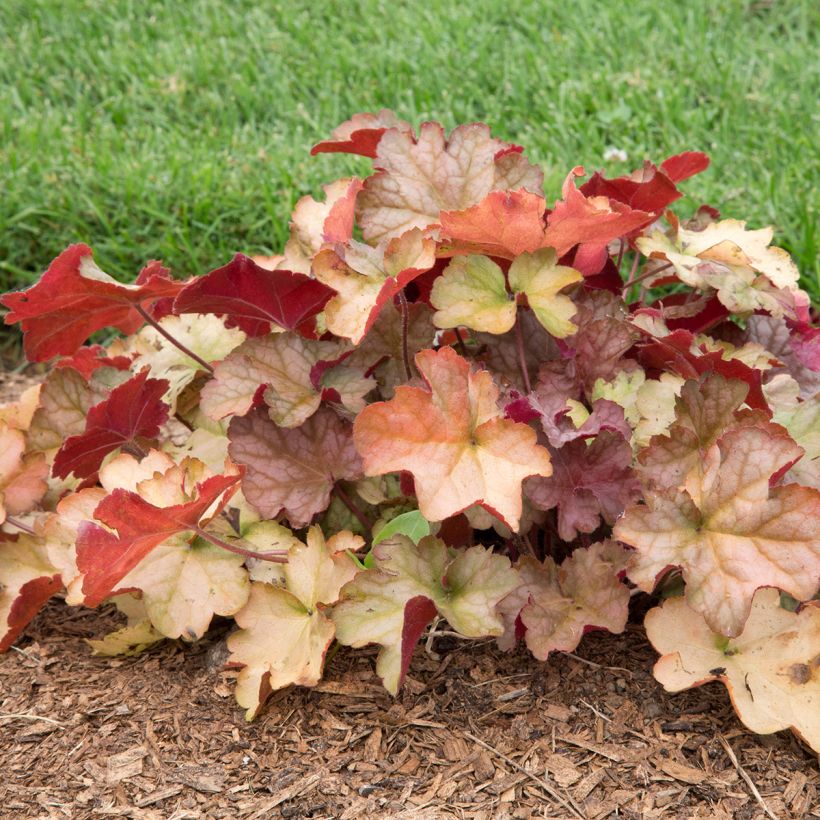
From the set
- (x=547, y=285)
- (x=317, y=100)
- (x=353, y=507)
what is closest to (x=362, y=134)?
(x=547, y=285)

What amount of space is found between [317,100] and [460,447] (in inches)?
110

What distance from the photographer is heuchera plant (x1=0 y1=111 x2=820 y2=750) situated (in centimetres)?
138

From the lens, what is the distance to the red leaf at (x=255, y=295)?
1.56 meters

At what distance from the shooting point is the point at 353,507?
173 centimetres

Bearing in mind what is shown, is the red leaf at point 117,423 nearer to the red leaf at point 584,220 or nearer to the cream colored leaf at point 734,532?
the red leaf at point 584,220

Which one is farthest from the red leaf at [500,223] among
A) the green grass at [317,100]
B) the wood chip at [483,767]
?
the green grass at [317,100]

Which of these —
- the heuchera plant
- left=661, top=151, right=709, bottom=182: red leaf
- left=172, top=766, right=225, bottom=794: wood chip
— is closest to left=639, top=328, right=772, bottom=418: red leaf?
the heuchera plant

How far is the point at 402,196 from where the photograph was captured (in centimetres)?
168

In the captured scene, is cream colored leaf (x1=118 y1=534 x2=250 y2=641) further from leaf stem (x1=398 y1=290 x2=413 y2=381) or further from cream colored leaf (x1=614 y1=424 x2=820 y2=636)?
cream colored leaf (x1=614 y1=424 x2=820 y2=636)

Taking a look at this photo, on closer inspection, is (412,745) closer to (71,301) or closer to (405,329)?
(405,329)

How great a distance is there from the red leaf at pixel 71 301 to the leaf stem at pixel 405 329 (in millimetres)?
355

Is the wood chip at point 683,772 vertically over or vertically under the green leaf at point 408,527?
under

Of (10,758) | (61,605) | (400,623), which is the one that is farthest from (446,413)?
(61,605)

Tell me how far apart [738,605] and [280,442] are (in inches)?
28.3
